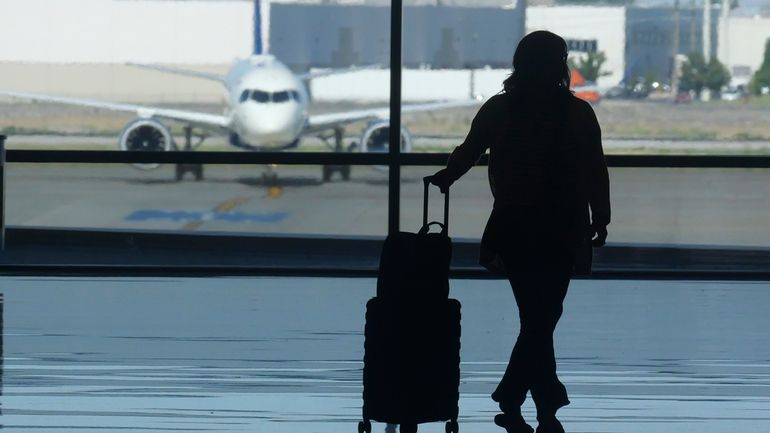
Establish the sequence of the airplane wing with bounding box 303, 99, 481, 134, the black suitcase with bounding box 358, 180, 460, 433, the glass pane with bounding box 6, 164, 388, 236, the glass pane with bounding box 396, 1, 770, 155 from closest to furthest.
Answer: the black suitcase with bounding box 358, 180, 460, 433 < the airplane wing with bounding box 303, 99, 481, 134 < the glass pane with bounding box 6, 164, 388, 236 < the glass pane with bounding box 396, 1, 770, 155

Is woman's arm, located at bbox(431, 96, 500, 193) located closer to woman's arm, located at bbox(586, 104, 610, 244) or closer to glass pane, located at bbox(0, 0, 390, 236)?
woman's arm, located at bbox(586, 104, 610, 244)

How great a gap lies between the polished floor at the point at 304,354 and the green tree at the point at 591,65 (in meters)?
32.4

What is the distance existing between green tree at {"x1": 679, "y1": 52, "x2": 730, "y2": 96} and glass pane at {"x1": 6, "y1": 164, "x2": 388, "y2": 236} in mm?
11453

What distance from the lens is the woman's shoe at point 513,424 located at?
400cm

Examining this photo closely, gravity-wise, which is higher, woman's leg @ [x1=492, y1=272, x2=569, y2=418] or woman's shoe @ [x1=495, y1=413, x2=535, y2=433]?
woman's leg @ [x1=492, y1=272, x2=569, y2=418]

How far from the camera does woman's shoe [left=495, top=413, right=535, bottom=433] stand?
13.1 ft

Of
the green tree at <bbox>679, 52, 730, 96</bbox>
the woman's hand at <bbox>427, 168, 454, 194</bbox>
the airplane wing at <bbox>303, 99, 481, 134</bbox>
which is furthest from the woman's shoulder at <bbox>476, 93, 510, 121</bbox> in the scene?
the green tree at <bbox>679, 52, 730, 96</bbox>

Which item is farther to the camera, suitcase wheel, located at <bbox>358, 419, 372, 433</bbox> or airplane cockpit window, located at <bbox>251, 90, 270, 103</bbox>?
airplane cockpit window, located at <bbox>251, 90, 270, 103</bbox>

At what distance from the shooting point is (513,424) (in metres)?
4.03

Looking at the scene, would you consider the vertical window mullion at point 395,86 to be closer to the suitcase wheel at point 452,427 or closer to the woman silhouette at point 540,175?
the woman silhouette at point 540,175

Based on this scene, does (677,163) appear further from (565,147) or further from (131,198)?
(131,198)

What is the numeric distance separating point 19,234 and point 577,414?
8.75m

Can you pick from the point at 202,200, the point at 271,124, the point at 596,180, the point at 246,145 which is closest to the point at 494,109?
the point at 596,180

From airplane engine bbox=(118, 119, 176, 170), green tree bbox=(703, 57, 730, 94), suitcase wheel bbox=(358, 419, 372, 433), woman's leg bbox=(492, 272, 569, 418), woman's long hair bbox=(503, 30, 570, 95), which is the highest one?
woman's long hair bbox=(503, 30, 570, 95)
